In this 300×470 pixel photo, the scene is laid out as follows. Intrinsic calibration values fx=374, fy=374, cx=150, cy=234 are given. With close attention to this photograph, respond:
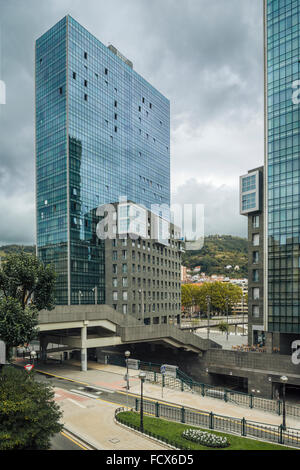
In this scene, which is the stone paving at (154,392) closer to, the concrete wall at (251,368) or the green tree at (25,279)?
the green tree at (25,279)

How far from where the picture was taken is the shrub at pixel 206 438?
20.3 meters

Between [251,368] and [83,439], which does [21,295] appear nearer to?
[83,439]

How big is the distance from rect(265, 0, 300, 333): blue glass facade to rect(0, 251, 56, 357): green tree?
117 ft

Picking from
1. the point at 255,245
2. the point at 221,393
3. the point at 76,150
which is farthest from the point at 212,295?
the point at 221,393

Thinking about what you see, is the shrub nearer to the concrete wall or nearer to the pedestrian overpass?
the pedestrian overpass

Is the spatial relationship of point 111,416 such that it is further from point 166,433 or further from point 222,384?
point 222,384

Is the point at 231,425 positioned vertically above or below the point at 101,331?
above

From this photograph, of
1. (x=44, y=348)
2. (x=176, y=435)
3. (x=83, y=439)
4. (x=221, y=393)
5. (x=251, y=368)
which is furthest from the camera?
(x=44, y=348)

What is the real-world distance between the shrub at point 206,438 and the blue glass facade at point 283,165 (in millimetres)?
36850

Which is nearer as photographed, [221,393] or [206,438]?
[206,438]

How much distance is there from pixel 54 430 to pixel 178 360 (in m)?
45.9

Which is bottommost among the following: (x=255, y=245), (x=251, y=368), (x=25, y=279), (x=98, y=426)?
(x=251, y=368)

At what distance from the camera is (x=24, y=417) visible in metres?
17.9

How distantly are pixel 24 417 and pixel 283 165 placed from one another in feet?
168
